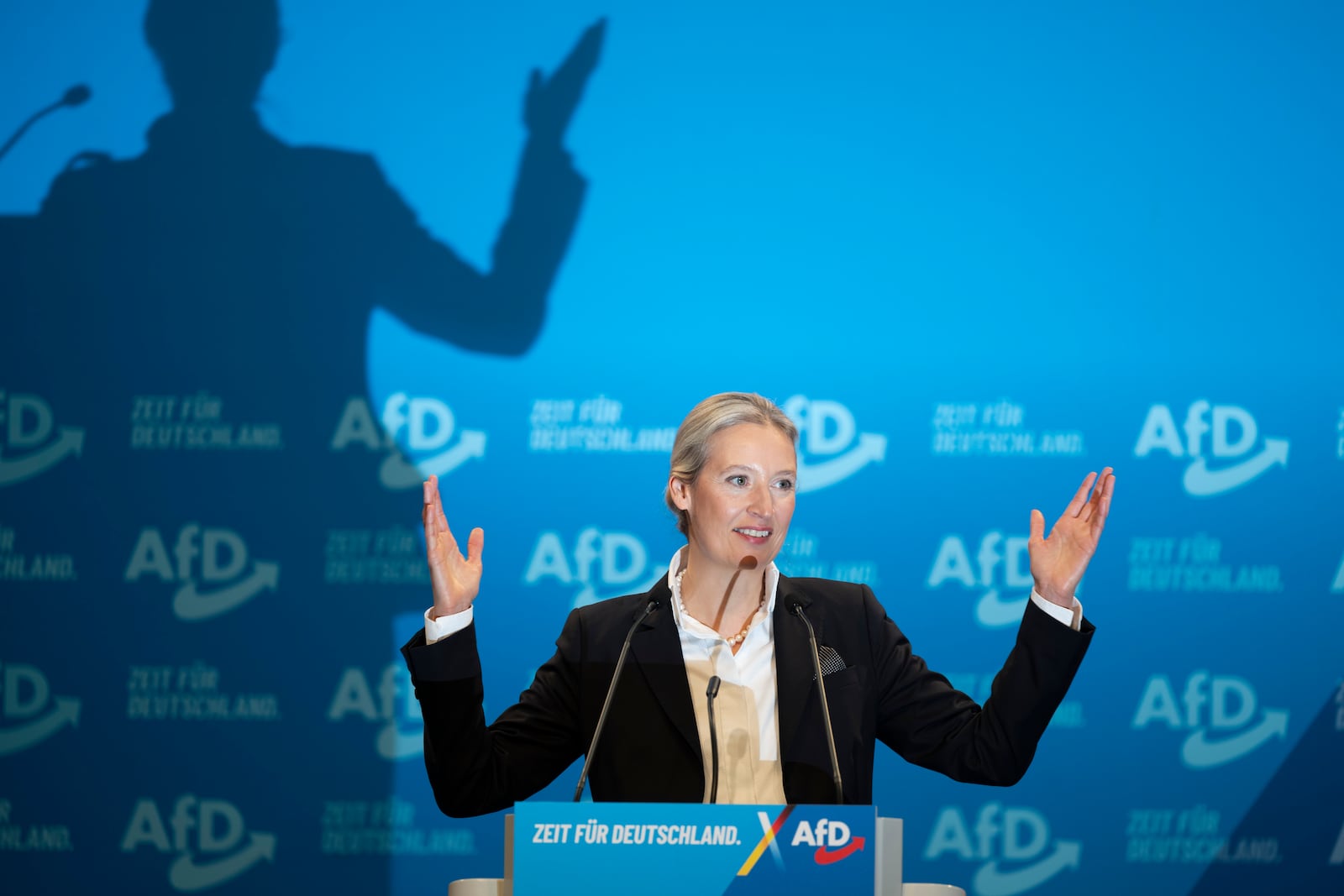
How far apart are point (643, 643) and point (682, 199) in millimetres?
2268

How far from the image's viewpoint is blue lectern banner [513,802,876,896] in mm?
1641

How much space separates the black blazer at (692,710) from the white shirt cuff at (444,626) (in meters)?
0.02

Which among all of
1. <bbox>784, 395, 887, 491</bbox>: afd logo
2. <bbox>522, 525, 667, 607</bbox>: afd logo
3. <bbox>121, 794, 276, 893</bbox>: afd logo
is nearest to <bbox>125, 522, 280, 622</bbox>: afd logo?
<bbox>121, 794, 276, 893</bbox>: afd logo

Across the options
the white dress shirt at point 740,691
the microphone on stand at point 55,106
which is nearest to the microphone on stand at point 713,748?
the white dress shirt at point 740,691

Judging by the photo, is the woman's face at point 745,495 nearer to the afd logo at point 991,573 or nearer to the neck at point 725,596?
the neck at point 725,596

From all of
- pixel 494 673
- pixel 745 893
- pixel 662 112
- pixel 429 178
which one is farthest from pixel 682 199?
pixel 745 893

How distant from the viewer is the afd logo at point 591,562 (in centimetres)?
411

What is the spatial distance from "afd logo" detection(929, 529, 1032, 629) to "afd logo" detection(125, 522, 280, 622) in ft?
7.65

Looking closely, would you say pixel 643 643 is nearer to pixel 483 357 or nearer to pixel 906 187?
pixel 483 357

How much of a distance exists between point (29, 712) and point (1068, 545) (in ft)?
11.8

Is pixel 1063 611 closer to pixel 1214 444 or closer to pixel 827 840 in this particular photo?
pixel 827 840

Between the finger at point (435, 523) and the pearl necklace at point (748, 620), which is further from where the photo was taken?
the pearl necklace at point (748, 620)

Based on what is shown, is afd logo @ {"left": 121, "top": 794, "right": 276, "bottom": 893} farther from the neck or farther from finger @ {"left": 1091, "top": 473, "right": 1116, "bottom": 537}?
finger @ {"left": 1091, "top": 473, "right": 1116, "bottom": 537}

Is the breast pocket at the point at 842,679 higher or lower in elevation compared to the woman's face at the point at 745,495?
lower
